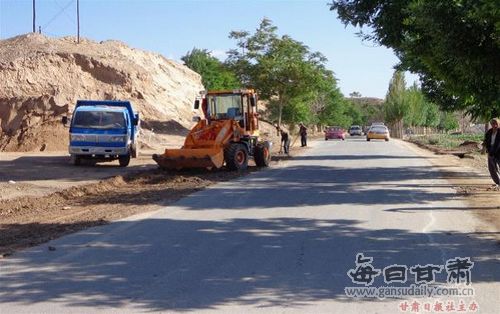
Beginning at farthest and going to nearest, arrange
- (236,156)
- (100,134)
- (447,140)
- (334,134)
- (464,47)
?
(334,134), (447,140), (100,134), (236,156), (464,47)

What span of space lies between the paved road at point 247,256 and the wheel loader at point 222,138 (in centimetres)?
622

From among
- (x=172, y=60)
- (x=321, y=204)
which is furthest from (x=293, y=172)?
(x=172, y=60)

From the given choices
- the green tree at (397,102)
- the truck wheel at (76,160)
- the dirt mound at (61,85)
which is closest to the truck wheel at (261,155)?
the truck wheel at (76,160)

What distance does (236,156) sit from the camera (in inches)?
836

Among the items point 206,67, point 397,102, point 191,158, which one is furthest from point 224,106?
point 397,102

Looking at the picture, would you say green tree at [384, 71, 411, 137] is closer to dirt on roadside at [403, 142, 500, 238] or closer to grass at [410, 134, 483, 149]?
grass at [410, 134, 483, 149]

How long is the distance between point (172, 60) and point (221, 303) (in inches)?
2204

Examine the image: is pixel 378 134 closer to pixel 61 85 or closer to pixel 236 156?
pixel 61 85

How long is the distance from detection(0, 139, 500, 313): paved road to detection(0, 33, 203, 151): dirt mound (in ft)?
76.6

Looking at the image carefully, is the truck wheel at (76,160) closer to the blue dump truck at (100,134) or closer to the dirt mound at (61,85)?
the blue dump truck at (100,134)

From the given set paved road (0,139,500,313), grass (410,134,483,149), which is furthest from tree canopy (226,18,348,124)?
paved road (0,139,500,313)

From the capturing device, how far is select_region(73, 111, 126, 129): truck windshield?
2356 centimetres

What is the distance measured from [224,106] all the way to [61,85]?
70.7 ft

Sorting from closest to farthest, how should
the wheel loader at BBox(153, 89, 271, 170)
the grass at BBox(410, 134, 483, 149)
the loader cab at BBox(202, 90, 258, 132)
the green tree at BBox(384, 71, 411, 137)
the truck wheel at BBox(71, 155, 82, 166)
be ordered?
the wheel loader at BBox(153, 89, 271, 170)
the loader cab at BBox(202, 90, 258, 132)
the truck wheel at BBox(71, 155, 82, 166)
the grass at BBox(410, 134, 483, 149)
the green tree at BBox(384, 71, 411, 137)
